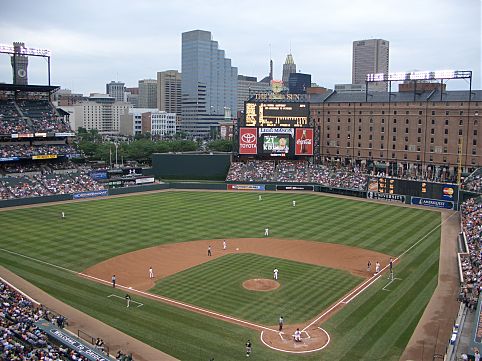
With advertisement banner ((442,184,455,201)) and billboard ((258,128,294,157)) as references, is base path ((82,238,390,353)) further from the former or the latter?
billboard ((258,128,294,157))

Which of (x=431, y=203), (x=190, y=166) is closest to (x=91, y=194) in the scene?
(x=190, y=166)

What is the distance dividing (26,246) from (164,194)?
36439mm

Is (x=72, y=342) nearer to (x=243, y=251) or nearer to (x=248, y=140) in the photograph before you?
(x=243, y=251)

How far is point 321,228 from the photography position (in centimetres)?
5603

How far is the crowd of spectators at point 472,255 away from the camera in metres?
31.7

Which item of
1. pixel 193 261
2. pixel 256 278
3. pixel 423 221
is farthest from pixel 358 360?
pixel 423 221

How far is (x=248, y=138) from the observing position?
288 ft

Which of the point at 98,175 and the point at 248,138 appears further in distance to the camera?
the point at 248,138

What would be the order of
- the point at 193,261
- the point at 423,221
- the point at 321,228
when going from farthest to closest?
the point at 423,221 < the point at 321,228 < the point at 193,261

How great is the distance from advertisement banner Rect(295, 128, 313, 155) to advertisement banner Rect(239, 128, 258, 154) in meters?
7.22

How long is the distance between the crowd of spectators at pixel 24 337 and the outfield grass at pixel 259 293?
9.09m

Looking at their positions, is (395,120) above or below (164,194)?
above

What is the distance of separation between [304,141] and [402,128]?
64.3 feet

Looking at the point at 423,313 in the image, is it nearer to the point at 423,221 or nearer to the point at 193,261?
the point at 193,261
